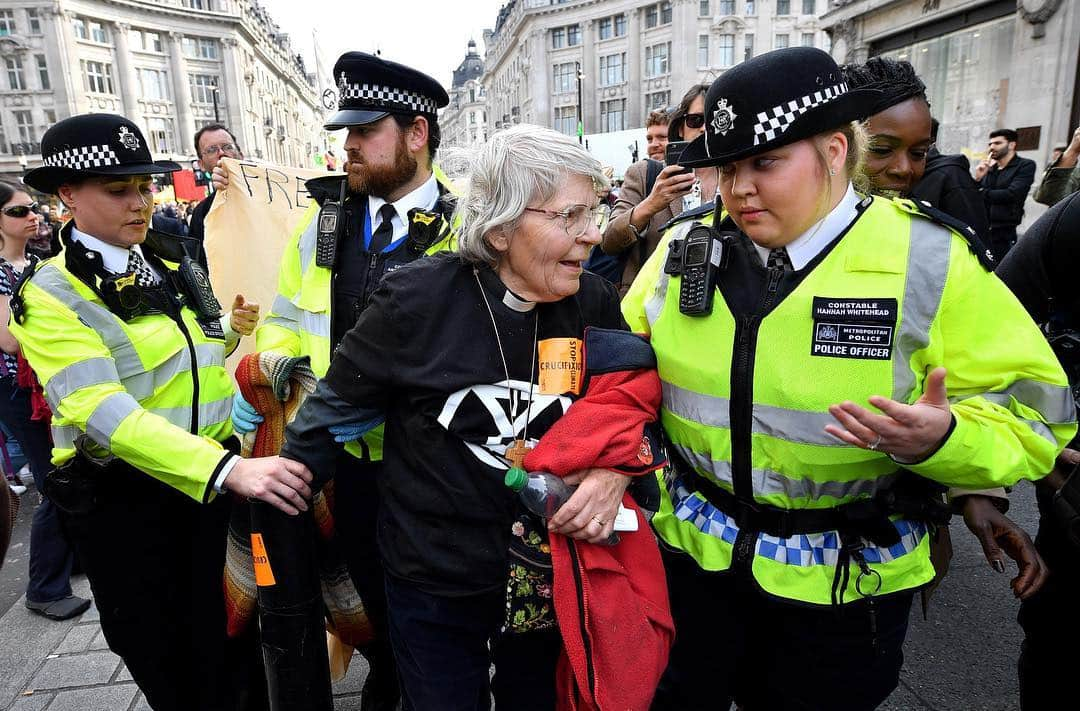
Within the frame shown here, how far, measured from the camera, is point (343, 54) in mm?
2779

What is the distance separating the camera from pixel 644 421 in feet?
5.75

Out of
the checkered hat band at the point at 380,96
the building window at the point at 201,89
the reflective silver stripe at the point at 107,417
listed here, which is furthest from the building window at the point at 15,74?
the reflective silver stripe at the point at 107,417

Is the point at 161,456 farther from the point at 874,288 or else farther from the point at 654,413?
the point at 874,288

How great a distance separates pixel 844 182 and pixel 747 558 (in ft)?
3.29

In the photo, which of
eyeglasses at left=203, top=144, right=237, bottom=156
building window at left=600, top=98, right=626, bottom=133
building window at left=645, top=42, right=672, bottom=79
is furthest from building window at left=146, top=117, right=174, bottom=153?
eyeglasses at left=203, top=144, right=237, bottom=156

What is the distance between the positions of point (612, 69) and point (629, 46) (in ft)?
9.35

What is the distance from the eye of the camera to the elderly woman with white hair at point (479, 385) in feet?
5.72

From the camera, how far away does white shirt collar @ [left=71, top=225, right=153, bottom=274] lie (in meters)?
2.37

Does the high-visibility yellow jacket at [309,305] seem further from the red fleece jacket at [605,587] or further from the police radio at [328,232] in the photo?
the red fleece jacket at [605,587]

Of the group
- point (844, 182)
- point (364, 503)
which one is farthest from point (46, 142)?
point (844, 182)

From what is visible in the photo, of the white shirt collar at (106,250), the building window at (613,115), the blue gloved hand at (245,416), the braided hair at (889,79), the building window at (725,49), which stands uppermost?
the building window at (725,49)

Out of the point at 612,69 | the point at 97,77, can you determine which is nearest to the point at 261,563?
the point at 97,77

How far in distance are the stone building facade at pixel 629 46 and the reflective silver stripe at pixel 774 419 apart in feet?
194

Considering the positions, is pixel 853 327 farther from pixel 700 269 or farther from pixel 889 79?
pixel 889 79
